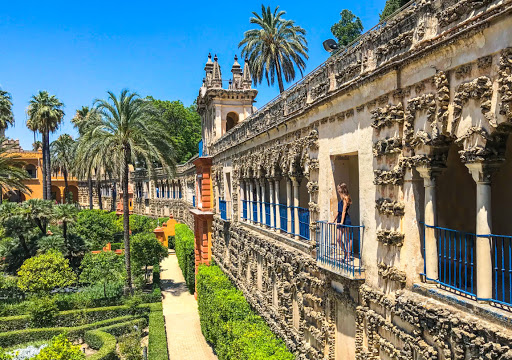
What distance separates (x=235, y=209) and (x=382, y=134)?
1298cm

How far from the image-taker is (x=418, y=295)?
639cm

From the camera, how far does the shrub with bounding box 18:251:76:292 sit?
23359mm

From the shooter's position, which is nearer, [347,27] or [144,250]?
[144,250]

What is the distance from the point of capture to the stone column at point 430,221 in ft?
20.4

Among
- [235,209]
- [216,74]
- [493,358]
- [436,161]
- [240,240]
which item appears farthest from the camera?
[216,74]

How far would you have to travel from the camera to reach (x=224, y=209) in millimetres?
21250

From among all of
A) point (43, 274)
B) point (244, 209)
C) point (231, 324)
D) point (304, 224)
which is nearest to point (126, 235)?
point (43, 274)

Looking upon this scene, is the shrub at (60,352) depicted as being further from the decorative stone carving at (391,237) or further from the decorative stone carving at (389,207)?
the decorative stone carving at (389,207)

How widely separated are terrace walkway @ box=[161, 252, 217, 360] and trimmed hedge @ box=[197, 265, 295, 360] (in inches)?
34.2

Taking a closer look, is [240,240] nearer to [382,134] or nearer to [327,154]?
[327,154]

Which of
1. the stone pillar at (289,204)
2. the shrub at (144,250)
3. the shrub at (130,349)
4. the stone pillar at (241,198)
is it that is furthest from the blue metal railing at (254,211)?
the shrub at (144,250)

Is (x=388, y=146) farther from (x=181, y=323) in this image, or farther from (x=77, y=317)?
(x=77, y=317)

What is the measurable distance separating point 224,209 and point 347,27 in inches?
997

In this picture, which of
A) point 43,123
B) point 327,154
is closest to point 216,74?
point 327,154
